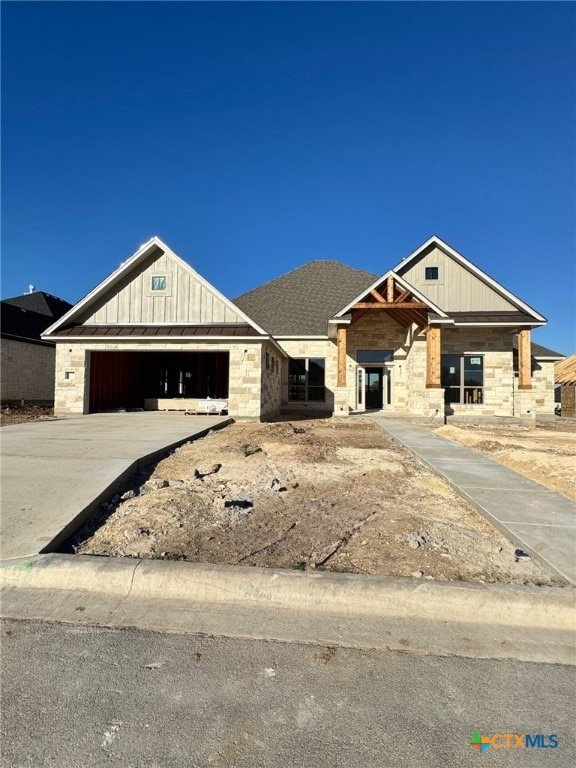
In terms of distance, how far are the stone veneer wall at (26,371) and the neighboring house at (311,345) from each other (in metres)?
5.94

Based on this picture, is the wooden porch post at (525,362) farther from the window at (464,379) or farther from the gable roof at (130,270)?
the gable roof at (130,270)

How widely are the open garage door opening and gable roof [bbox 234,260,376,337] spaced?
3791mm

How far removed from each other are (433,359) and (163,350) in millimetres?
11132

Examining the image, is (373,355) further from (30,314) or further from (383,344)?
(30,314)

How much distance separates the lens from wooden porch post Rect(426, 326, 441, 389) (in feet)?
55.7

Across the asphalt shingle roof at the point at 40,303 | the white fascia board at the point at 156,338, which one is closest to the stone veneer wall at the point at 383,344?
the white fascia board at the point at 156,338

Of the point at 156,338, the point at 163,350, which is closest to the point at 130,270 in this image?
the point at 156,338

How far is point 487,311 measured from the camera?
19125 millimetres

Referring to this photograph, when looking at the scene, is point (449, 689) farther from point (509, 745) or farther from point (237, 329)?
point (237, 329)

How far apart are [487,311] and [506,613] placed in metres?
18.8

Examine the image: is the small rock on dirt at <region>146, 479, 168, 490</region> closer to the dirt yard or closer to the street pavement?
the dirt yard

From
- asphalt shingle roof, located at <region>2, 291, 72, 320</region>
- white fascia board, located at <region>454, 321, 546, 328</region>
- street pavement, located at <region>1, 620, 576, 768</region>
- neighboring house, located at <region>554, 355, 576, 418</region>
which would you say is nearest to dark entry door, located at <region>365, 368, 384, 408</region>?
white fascia board, located at <region>454, 321, 546, 328</region>

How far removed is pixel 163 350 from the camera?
51.2ft

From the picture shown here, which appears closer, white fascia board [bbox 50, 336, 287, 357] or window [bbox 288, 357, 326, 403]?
white fascia board [bbox 50, 336, 287, 357]
